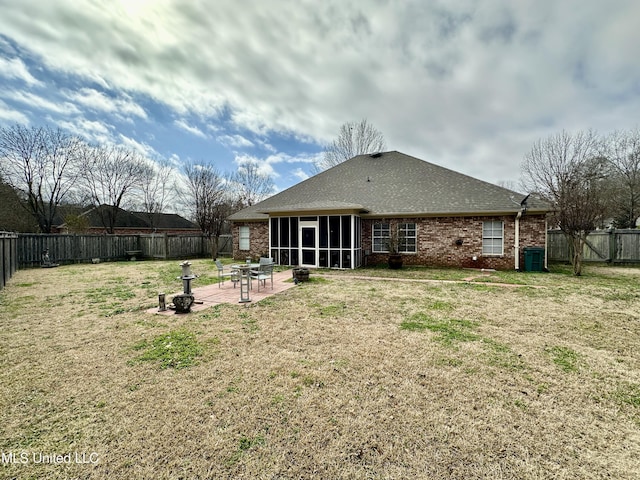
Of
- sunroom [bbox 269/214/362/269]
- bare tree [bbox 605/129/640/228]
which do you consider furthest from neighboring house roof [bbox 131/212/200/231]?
bare tree [bbox 605/129/640/228]

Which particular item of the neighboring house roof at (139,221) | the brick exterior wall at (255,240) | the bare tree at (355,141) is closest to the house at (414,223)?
the brick exterior wall at (255,240)

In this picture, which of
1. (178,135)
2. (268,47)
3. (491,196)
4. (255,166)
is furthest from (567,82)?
(255,166)

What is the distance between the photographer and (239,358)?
3.96 metres

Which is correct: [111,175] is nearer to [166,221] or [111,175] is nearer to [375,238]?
[166,221]

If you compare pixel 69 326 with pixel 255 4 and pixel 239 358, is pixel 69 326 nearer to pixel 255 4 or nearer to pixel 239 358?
pixel 239 358

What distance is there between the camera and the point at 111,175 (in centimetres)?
2536

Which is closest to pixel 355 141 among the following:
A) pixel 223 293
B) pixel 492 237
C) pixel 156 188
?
pixel 492 237

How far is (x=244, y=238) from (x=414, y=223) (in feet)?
33.8

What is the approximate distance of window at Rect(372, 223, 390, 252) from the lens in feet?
46.8

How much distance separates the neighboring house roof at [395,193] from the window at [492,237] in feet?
2.38

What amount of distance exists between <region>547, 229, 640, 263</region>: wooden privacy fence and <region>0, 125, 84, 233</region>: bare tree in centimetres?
3439

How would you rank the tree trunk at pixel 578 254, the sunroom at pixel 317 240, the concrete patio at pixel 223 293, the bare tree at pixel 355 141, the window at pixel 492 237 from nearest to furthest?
the concrete patio at pixel 223 293, the tree trunk at pixel 578 254, the window at pixel 492 237, the sunroom at pixel 317 240, the bare tree at pixel 355 141

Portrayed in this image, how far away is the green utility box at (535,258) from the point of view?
1179 centimetres

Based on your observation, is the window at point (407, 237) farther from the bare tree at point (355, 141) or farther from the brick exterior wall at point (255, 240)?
the bare tree at point (355, 141)
